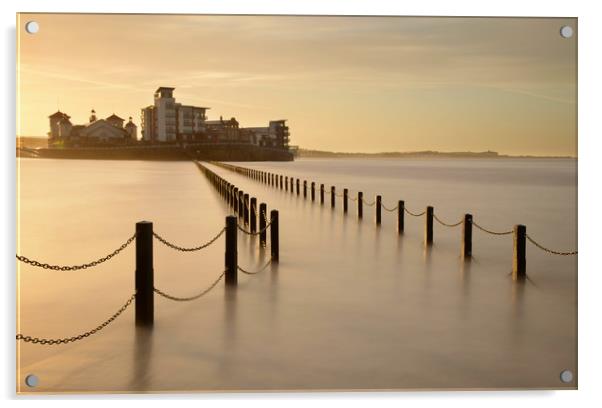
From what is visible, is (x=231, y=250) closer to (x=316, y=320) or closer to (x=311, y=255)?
(x=316, y=320)

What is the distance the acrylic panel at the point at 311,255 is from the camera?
246 inches

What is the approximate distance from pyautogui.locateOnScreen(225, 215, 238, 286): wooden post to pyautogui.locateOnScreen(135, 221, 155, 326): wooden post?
6.90ft

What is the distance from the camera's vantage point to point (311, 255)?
477 inches

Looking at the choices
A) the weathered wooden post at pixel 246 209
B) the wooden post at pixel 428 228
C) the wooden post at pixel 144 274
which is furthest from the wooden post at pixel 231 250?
the weathered wooden post at pixel 246 209

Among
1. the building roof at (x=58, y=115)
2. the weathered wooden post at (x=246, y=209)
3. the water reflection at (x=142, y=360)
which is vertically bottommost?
the water reflection at (x=142, y=360)

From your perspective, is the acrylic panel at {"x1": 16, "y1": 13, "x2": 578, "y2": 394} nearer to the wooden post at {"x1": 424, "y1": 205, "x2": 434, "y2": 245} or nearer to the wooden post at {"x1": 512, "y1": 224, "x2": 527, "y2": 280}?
the wooden post at {"x1": 512, "y1": 224, "x2": 527, "y2": 280}

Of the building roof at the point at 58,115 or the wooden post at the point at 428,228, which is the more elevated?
the building roof at the point at 58,115

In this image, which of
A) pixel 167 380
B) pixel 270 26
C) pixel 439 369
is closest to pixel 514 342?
pixel 439 369

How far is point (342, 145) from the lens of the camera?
36.0 ft

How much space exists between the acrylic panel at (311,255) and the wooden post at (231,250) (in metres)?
0.02

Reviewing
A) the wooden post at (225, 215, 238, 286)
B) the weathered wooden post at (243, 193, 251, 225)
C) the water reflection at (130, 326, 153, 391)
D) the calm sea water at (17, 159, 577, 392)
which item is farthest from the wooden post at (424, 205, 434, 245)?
the water reflection at (130, 326, 153, 391)

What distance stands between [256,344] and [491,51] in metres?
5.39

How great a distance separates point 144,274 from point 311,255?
18.2 feet

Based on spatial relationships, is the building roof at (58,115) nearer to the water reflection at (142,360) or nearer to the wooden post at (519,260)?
the water reflection at (142,360)
